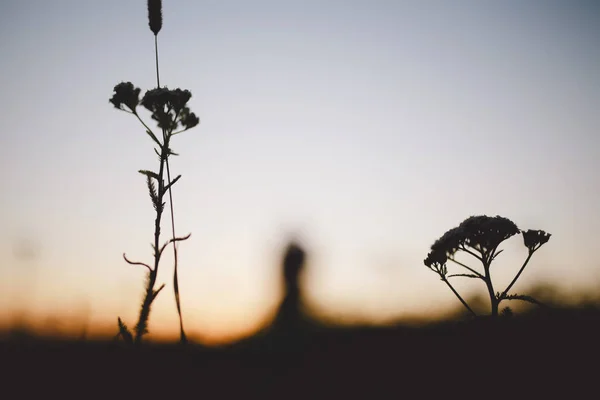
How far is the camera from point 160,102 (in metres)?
5.38

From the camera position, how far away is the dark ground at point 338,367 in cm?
351

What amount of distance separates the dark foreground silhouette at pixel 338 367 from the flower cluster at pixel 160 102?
9.07ft

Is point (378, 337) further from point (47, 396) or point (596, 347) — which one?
point (47, 396)

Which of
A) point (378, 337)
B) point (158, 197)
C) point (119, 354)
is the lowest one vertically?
point (378, 337)

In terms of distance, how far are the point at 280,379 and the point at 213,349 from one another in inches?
55.4

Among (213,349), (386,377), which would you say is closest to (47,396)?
(213,349)

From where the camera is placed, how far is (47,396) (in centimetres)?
334

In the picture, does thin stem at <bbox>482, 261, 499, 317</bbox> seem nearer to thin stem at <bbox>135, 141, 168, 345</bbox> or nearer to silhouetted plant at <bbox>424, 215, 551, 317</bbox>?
silhouetted plant at <bbox>424, 215, 551, 317</bbox>

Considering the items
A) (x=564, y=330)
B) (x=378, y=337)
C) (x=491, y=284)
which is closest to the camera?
(x=491, y=284)

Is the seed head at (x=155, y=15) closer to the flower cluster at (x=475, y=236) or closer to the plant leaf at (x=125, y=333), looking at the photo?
the plant leaf at (x=125, y=333)

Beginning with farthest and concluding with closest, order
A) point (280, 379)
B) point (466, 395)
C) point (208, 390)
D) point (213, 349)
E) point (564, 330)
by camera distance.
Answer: point (564, 330), point (280, 379), point (466, 395), point (213, 349), point (208, 390)

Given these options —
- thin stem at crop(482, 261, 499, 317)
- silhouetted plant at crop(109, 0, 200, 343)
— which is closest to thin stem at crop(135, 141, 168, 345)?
silhouetted plant at crop(109, 0, 200, 343)

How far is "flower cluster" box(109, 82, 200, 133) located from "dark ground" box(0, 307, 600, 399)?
9.06 feet

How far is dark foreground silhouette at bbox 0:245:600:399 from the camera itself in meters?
3.51
